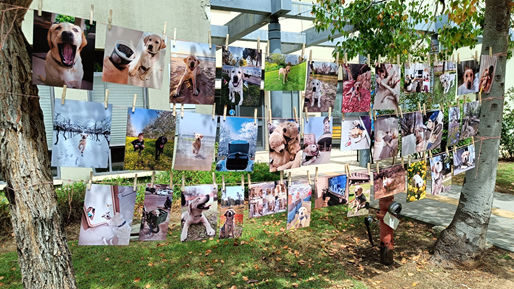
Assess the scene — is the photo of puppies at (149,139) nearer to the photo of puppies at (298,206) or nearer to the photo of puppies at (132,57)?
the photo of puppies at (132,57)

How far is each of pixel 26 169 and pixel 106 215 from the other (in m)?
0.73

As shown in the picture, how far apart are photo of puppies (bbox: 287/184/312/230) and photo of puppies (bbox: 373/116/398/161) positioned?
0.89m

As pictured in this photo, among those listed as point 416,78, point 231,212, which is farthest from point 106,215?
point 416,78

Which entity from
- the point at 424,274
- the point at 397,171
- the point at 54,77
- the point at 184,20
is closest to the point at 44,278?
the point at 54,77

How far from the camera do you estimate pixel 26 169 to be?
2.82 m

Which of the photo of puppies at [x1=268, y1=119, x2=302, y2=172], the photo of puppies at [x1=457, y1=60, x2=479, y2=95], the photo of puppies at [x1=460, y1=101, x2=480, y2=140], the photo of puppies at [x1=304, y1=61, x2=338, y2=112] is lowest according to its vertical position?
the photo of puppies at [x1=268, y1=119, x2=302, y2=172]

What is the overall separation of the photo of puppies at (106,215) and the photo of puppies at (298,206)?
1.58 metres

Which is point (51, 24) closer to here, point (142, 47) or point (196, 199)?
point (142, 47)

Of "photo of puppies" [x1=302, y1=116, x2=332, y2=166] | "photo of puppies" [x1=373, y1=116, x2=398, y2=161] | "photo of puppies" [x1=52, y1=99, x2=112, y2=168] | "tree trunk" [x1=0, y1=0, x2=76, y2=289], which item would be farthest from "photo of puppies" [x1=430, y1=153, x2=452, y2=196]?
"tree trunk" [x1=0, y1=0, x2=76, y2=289]

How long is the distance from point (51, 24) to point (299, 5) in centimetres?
888

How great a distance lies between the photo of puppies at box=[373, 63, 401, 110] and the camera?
3.80 metres

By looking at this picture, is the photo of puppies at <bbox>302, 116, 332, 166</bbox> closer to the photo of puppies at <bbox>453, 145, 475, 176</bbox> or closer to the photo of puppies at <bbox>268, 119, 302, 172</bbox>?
the photo of puppies at <bbox>268, 119, 302, 172</bbox>

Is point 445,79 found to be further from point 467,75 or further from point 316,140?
point 316,140

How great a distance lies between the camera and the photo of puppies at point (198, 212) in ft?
10.7
